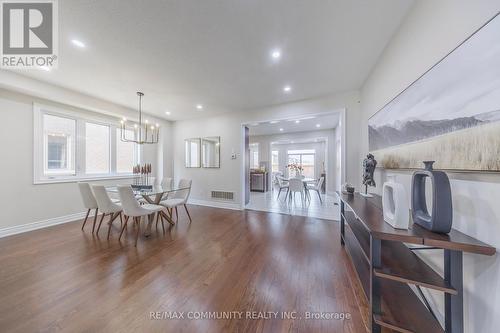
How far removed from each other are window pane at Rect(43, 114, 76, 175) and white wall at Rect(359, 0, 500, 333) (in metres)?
5.90

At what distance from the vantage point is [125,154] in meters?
4.77

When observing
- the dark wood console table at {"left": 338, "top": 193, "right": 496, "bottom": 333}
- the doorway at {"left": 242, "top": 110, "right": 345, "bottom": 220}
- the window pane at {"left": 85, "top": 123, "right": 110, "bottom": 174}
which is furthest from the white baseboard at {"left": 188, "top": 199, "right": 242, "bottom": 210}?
the dark wood console table at {"left": 338, "top": 193, "right": 496, "bottom": 333}

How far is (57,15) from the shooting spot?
1719mm

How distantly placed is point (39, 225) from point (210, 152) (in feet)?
12.4

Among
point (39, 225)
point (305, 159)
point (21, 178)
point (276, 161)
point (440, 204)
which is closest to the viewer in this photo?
point (440, 204)

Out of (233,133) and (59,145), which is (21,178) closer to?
(59,145)

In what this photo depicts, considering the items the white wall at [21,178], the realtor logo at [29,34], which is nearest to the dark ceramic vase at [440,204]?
the realtor logo at [29,34]

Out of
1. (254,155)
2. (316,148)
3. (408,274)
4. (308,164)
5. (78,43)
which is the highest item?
(78,43)

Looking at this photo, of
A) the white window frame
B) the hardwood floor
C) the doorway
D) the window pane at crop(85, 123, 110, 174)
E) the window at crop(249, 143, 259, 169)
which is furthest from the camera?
the window at crop(249, 143, 259, 169)

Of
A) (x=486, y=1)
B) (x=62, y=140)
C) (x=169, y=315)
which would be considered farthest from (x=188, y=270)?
(x=62, y=140)

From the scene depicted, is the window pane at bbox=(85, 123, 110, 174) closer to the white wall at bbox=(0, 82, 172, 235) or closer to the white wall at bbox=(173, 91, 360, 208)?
the white wall at bbox=(0, 82, 172, 235)

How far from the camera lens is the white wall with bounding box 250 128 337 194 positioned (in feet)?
23.1

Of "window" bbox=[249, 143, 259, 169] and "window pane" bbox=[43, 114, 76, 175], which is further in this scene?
"window" bbox=[249, 143, 259, 169]

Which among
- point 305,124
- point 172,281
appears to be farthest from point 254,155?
point 172,281
